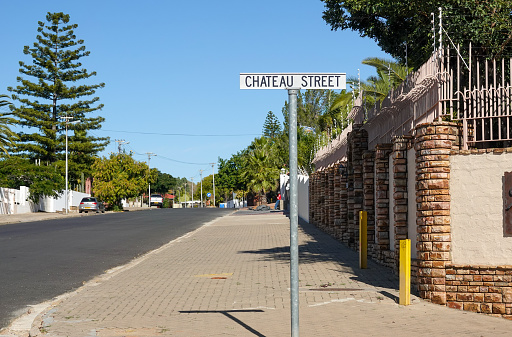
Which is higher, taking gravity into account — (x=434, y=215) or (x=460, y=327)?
(x=434, y=215)

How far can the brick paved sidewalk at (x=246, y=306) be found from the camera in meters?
8.07

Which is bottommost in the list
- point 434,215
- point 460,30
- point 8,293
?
point 8,293

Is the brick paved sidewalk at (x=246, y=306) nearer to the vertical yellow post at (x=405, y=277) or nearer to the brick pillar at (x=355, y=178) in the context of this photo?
the vertical yellow post at (x=405, y=277)

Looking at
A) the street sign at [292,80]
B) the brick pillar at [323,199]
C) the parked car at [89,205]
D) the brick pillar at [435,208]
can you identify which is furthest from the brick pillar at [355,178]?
the parked car at [89,205]

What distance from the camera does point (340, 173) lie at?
72.0 feet

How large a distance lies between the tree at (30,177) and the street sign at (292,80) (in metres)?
60.4

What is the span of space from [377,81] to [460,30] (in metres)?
19.8

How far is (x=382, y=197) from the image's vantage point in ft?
48.1

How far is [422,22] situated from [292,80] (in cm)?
1210

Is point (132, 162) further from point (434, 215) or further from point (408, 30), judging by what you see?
point (434, 215)

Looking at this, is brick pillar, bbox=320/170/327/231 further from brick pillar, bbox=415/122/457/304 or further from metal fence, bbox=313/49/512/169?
brick pillar, bbox=415/122/457/304

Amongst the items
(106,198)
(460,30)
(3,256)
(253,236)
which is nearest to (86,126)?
(106,198)

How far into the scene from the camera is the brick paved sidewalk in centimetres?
807

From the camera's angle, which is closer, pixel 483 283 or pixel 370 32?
pixel 483 283
